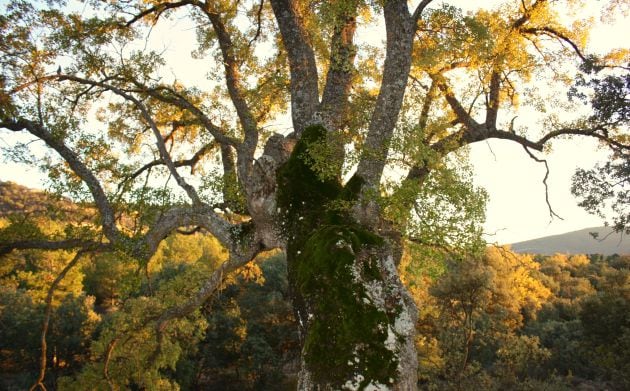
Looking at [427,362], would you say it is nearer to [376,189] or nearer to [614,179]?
[614,179]

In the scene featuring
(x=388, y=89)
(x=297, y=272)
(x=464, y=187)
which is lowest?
(x=297, y=272)

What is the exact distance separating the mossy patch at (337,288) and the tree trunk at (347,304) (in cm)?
1

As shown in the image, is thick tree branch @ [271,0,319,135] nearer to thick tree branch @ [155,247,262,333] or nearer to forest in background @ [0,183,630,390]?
thick tree branch @ [155,247,262,333]

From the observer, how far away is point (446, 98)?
1104cm

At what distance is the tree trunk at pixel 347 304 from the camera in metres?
4.93

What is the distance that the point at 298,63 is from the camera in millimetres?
8547

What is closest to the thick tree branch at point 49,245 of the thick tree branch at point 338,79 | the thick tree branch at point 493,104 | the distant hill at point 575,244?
the thick tree branch at point 338,79

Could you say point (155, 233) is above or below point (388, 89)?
below

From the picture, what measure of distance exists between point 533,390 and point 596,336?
6.17m

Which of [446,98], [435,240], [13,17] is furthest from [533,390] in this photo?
[13,17]

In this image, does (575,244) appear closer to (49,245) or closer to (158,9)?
(158,9)

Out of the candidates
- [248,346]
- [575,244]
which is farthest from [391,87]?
[575,244]

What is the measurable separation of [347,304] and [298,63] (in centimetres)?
530

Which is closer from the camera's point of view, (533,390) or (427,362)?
(533,390)
